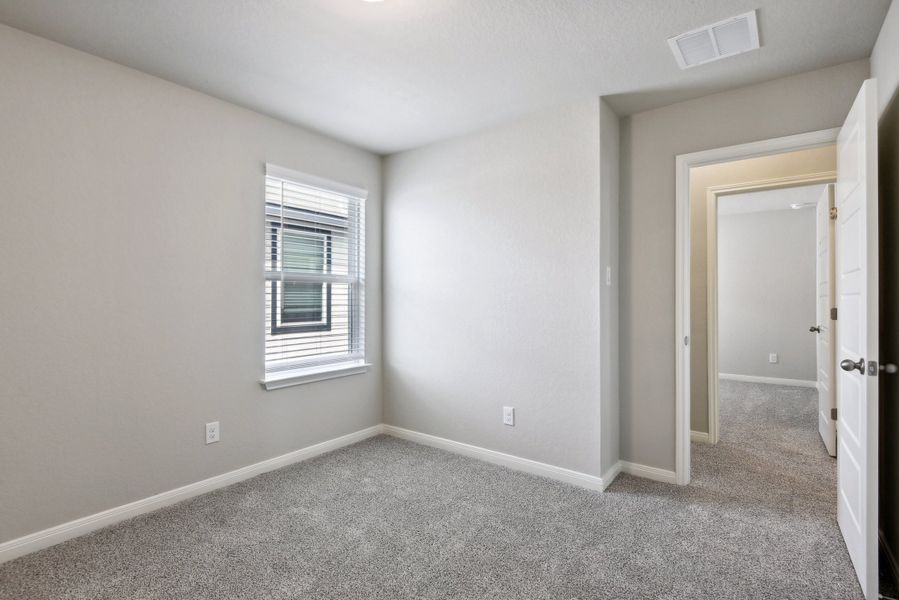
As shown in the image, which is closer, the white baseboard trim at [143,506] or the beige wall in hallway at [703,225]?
the white baseboard trim at [143,506]

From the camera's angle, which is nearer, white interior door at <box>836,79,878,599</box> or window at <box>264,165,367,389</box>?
white interior door at <box>836,79,878,599</box>

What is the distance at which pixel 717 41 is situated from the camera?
2113mm

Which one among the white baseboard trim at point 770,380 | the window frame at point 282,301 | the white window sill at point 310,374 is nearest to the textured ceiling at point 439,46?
the window frame at point 282,301

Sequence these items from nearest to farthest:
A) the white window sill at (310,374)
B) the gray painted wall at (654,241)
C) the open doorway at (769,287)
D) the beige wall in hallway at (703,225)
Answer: the gray painted wall at (654,241), the white window sill at (310,374), the beige wall in hallway at (703,225), the open doorway at (769,287)

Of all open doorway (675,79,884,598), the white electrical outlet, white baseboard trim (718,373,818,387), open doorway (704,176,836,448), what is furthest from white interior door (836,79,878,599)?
white baseboard trim (718,373,818,387)

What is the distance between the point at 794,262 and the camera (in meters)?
6.03

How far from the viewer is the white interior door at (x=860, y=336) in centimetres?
165

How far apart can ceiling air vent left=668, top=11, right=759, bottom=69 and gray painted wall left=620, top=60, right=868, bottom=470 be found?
50cm

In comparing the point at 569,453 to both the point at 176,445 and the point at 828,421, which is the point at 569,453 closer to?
the point at 828,421

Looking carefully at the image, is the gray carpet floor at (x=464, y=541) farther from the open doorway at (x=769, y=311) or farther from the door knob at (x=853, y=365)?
the open doorway at (x=769, y=311)

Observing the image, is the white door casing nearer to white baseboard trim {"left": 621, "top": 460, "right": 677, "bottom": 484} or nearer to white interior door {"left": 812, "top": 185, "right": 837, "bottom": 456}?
white interior door {"left": 812, "top": 185, "right": 837, "bottom": 456}

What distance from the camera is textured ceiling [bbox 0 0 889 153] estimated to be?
1891 mm

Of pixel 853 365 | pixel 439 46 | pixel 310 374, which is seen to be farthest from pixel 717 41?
pixel 310 374

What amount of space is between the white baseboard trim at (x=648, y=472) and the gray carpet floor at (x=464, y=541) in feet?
0.30
